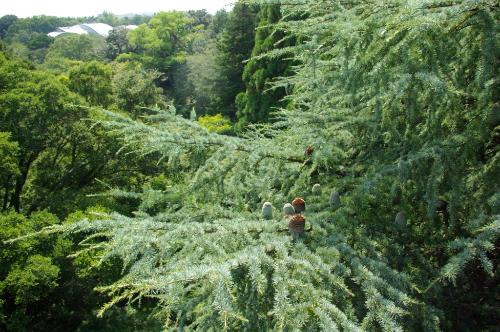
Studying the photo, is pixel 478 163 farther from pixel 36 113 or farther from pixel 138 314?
pixel 36 113

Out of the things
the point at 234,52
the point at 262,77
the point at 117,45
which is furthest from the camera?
the point at 117,45

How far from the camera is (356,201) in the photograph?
267 centimetres

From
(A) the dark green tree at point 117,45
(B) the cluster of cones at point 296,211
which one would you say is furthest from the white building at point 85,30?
(B) the cluster of cones at point 296,211

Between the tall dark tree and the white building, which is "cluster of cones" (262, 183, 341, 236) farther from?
the white building

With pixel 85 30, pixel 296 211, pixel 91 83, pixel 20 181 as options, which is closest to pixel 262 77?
pixel 91 83

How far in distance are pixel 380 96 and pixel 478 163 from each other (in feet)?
2.46

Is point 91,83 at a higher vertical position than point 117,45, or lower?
lower

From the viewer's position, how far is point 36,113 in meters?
10.9

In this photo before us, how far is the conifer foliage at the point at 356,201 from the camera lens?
6.64 ft

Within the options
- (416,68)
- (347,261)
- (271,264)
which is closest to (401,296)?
(347,261)

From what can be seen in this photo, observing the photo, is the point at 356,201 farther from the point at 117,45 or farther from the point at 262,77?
the point at 117,45

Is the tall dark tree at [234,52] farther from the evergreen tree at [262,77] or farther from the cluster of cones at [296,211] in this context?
the cluster of cones at [296,211]

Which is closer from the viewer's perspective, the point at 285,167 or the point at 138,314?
the point at 285,167

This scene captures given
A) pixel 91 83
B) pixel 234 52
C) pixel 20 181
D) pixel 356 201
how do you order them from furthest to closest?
pixel 234 52, pixel 91 83, pixel 20 181, pixel 356 201
